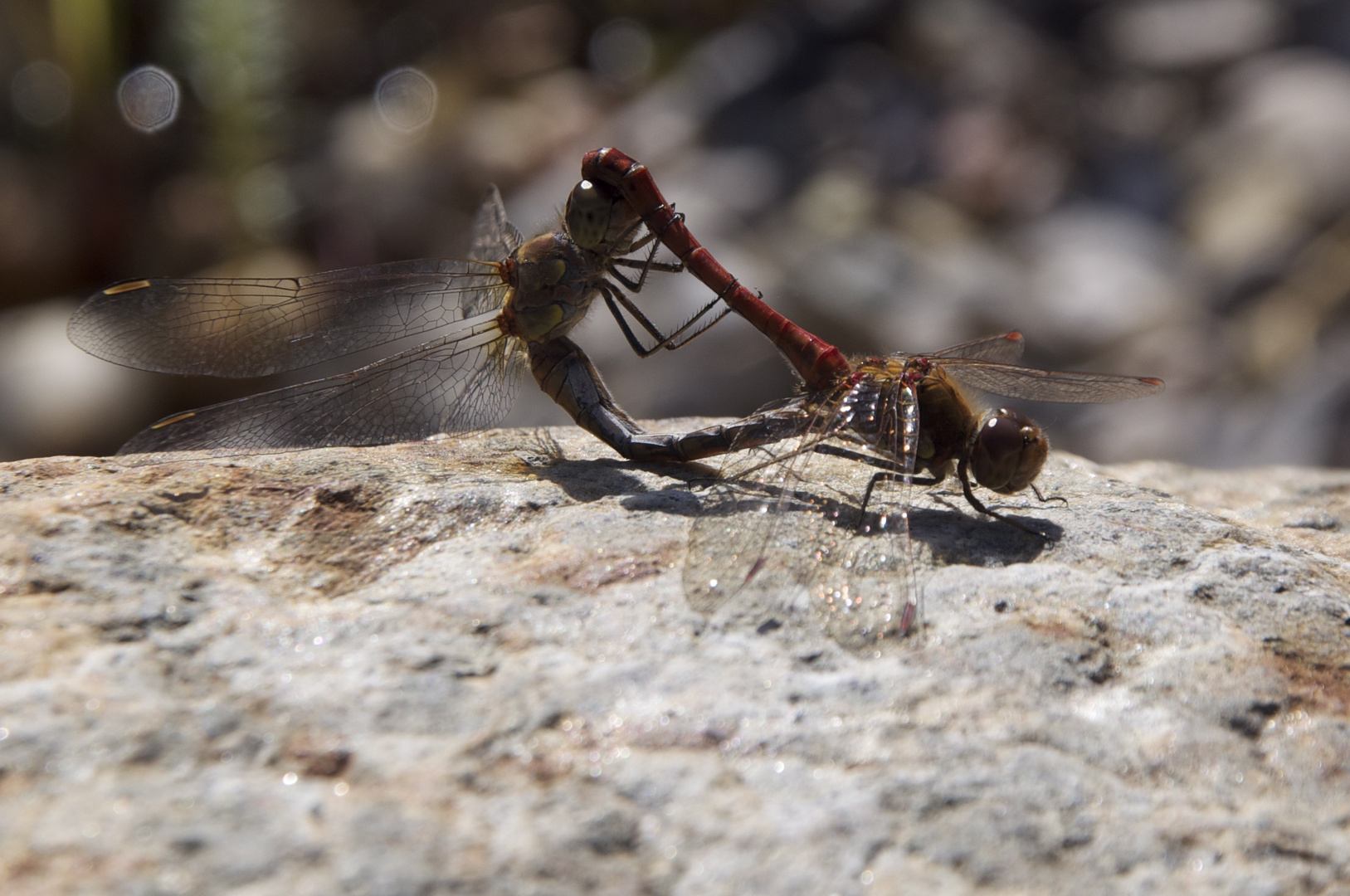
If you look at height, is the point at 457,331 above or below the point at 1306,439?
above

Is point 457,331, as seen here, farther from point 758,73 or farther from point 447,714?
point 758,73

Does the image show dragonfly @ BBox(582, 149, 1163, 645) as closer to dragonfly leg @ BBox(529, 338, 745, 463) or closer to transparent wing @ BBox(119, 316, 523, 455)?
dragonfly leg @ BBox(529, 338, 745, 463)

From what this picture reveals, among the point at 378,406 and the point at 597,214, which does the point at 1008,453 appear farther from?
the point at 378,406

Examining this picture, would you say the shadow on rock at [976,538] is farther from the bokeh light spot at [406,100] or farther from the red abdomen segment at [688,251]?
the bokeh light spot at [406,100]

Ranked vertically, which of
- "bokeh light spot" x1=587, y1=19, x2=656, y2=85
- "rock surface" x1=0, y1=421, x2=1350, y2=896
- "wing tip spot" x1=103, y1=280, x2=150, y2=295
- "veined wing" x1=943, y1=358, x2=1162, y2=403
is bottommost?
"rock surface" x1=0, y1=421, x2=1350, y2=896

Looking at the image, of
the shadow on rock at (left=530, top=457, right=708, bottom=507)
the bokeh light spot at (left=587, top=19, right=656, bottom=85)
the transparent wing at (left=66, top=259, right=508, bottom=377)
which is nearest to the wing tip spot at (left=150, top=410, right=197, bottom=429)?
the transparent wing at (left=66, top=259, right=508, bottom=377)

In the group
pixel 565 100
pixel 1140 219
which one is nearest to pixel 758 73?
pixel 565 100

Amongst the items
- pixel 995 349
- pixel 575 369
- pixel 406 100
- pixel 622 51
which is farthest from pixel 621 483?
pixel 622 51
